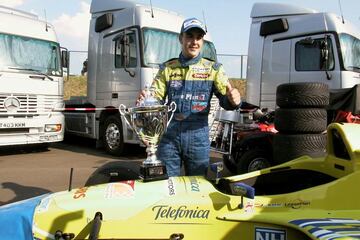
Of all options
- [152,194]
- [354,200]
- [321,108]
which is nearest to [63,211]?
[152,194]

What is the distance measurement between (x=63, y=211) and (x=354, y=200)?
177cm

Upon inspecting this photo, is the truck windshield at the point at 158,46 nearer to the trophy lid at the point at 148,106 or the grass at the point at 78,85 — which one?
the trophy lid at the point at 148,106

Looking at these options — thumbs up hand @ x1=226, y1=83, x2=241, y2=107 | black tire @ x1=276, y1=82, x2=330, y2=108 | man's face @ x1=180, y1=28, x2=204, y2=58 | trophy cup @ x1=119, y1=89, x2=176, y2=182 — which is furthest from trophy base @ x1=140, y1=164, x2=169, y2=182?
black tire @ x1=276, y1=82, x2=330, y2=108

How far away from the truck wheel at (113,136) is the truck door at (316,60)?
12.4ft

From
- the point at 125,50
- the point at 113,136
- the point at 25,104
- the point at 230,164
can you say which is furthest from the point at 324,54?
the point at 25,104

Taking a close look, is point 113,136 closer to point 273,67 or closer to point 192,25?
point 273,67

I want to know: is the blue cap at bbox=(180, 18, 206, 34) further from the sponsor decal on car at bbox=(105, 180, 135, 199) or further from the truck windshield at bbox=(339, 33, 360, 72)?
the truck windshield at bbox=(339, 33, 360, 72)

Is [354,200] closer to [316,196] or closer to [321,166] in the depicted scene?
[316,196]

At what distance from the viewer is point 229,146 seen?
7.46 meters

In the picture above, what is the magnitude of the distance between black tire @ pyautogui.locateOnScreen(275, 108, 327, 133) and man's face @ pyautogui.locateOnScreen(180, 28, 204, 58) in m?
2.85

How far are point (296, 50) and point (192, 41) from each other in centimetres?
627

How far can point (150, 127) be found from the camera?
10.6 feet

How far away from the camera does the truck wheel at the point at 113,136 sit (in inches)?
386

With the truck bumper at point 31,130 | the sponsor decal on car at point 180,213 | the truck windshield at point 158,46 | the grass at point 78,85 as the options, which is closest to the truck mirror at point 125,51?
the truck windshield at point 158,46
